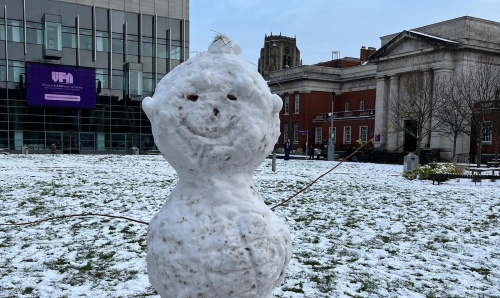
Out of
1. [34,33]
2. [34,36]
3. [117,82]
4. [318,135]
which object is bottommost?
[318,135]

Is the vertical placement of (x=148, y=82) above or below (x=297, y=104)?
above

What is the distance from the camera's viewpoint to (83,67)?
36281mm

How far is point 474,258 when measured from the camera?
231 inches

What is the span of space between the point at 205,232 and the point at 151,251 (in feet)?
1.28

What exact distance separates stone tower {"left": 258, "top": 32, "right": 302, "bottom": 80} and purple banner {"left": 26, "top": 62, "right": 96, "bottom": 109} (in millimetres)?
46336

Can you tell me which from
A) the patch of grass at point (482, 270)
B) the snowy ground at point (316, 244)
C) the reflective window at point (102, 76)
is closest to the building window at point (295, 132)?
the reflective window at point (102, 76)

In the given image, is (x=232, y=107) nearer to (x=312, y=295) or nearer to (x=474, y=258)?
(x=312, y=295)

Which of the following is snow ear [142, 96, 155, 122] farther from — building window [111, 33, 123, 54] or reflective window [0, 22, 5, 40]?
reflective window [0, 22, 5, 40]

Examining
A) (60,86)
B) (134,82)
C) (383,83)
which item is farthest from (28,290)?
(383,83)

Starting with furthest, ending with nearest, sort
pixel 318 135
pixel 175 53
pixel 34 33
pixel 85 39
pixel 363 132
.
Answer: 1. pixel 318 135
2. pixel 363 132
3. pixel 175 53
4. pixel 85 39
5. pixel 34 33

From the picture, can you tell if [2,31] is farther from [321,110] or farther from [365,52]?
[365,52]

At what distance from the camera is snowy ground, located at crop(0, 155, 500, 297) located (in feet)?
15.4

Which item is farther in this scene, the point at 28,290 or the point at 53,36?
the point at 53,36

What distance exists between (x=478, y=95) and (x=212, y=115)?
32.0 metres
